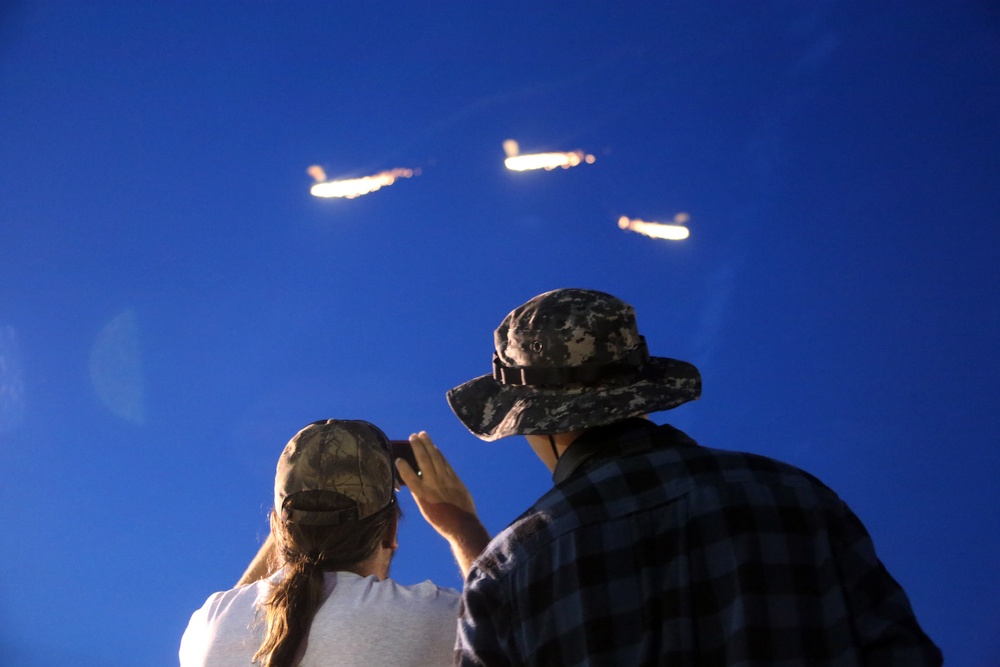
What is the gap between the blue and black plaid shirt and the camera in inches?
68.2

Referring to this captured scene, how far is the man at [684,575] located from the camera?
5.69 feet

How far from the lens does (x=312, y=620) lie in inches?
85.4

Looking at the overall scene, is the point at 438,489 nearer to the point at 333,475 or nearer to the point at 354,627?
the point at 333,475

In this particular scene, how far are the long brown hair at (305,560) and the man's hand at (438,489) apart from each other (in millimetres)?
128

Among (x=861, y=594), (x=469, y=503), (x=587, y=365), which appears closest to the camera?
(x=861, y=594)

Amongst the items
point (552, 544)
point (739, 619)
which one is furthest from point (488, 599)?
point (739, 619)

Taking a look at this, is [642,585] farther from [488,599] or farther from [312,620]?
[312,620]

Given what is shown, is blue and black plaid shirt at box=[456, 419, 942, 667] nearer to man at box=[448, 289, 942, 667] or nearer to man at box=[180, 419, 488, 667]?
man at box=[448, 289, 942, 667]

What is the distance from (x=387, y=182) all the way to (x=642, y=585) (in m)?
8.64

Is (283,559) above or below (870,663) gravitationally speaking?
above

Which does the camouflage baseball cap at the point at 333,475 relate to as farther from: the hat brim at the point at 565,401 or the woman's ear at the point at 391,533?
the hat brim at the point at 565,401

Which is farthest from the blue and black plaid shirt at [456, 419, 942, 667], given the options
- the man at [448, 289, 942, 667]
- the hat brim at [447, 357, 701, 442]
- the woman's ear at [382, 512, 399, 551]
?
the woman's ear at [382, 512, 399, 551]

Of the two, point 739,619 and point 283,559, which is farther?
point 283,559

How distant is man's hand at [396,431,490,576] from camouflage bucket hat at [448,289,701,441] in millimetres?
411
